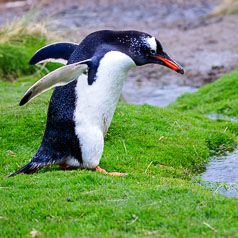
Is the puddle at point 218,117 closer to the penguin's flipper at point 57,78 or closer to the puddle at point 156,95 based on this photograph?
the puddle at point 156,95

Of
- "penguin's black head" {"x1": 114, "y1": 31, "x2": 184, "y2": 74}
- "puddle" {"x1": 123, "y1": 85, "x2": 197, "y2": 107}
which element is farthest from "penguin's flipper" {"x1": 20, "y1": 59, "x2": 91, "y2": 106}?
"puddle" {"x1": 123, "y1": 85, "x2": 197, "y2": 107}

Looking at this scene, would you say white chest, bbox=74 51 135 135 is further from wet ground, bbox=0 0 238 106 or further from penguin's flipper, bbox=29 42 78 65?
wet ground, bbox=0 0 238 106

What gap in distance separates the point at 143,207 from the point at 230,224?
0.69 metres

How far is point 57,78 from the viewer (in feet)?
14.6

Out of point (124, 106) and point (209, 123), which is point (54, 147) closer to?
point (124, 106)

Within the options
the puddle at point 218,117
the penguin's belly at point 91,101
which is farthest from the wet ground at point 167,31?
the penguin's belly at point 91,101

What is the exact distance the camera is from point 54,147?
4.91 metres

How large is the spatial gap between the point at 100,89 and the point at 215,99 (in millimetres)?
5041

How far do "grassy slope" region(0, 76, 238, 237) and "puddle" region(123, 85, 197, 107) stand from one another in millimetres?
3825

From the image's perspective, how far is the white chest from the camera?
4.71 metres

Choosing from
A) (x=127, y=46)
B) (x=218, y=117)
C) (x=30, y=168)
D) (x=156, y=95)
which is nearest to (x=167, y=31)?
(x=156, y=95)

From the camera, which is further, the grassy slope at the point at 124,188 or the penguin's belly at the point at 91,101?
the penguin's belly at the point at 91,101

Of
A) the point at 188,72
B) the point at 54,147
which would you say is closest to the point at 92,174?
the point at 54,147

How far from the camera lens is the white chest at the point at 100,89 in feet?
15.5
